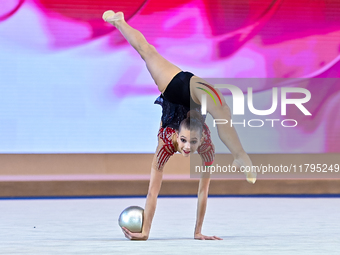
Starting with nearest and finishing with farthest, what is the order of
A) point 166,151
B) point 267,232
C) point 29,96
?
point 166,151, point 267,232, point 29,96

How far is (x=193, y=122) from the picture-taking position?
10.6 feet

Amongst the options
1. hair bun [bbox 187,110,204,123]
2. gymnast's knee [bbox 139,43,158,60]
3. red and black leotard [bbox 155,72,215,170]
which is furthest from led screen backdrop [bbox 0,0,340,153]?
hair bun [bbox 187,110,204,123]

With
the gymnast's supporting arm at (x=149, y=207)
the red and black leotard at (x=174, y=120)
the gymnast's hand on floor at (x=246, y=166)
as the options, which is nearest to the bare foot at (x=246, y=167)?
the gymnast's hand on floor at (x=246, y=166)

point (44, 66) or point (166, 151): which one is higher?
point (44, 66)

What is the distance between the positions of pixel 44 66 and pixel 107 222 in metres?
3.08

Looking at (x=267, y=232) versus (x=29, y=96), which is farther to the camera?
(x=29, y=96)

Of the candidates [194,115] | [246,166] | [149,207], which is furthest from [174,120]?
[246,166]

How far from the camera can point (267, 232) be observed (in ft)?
12.4

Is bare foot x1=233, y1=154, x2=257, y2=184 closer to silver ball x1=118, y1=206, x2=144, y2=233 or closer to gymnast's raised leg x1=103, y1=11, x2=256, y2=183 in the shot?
gymnast's raised leg x1=103, y1=11, x2=256, y2=183

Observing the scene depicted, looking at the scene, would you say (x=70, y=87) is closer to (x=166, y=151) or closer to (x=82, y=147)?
(x=82, y=147)

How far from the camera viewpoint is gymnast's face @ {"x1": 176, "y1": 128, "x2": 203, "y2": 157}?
10.5ft

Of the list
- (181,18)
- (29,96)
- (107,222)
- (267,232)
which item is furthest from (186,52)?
(267,232)

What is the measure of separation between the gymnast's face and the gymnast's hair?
0.02 metres

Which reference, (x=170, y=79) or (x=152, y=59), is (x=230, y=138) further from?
(x=152, y=59)
